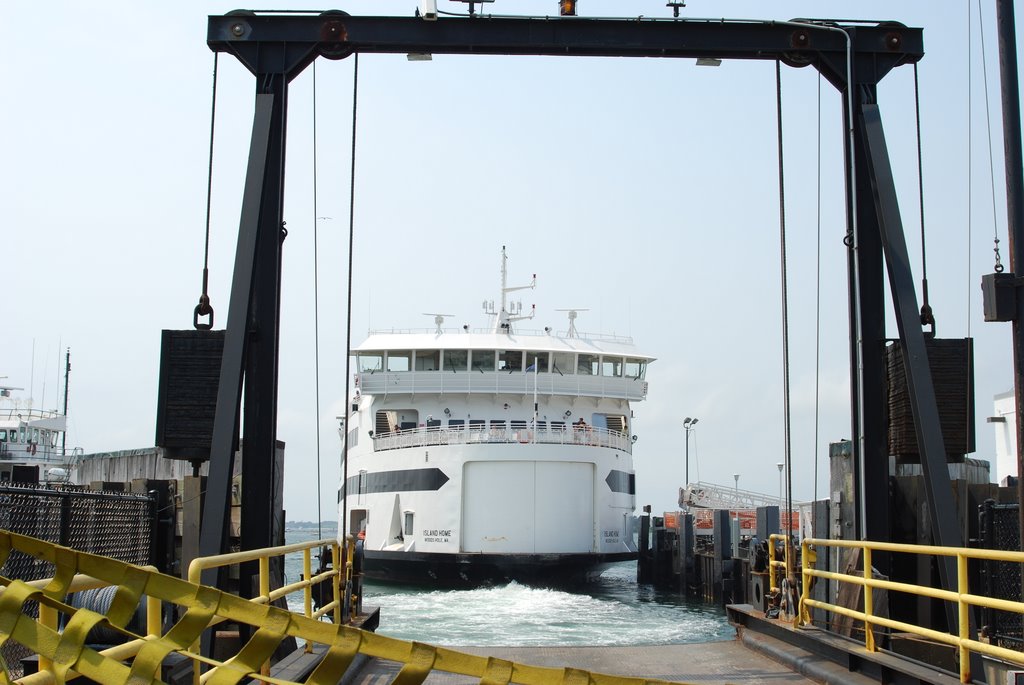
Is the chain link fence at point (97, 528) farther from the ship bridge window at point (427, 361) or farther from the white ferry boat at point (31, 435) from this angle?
the white ferry boat at point (31, 435)

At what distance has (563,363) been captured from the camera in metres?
31.3

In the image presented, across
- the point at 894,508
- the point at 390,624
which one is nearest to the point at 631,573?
the point at 390,624

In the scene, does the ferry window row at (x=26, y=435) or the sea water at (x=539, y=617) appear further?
the ferry window row at (x=26, y=435)

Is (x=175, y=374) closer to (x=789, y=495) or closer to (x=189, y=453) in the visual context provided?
(x=189, y=453)

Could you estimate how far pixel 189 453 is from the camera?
8.77 m

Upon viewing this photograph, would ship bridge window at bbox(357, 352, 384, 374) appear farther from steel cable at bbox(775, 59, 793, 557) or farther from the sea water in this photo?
steel cable at bbox(775, 59, 793, 557)

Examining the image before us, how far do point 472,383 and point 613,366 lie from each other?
4719 millimetres

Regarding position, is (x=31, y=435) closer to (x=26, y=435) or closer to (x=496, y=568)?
(x=26, y=435)

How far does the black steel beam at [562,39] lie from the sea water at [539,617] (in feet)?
33.2

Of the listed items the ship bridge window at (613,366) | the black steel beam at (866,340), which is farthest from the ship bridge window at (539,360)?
the black steel beam at (866,340)

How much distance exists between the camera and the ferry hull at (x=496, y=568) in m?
26.2

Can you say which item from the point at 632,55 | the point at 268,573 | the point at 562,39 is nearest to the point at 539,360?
the point at 632,55

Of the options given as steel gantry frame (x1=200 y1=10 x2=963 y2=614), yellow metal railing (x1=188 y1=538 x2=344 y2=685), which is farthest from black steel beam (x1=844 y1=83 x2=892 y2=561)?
yellow metal railing (x1=188 y1=538 x2=344 y2=685)

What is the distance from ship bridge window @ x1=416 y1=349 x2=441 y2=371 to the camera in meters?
30.8
